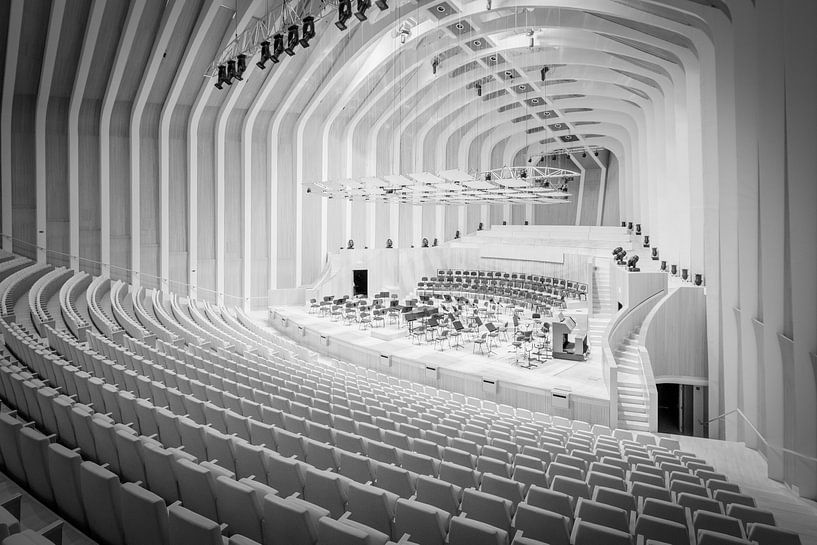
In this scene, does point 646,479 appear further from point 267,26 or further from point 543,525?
point 267,26

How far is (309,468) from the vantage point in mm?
3250

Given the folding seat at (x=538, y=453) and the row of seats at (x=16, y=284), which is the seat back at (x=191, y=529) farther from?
the row of seats at (x=16, y=284)

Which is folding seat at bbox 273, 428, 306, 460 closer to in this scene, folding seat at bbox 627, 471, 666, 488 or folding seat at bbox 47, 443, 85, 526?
folding seat at bbox 47, 443, 85, 526

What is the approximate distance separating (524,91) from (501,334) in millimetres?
13979

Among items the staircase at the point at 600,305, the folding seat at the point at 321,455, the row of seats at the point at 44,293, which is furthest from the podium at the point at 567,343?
the row of seats at the point at 44,293

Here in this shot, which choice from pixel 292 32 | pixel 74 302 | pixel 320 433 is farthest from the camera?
pixel 74 302

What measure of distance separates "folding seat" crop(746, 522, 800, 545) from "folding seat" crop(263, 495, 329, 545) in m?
2.88

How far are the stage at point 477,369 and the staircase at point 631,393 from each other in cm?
38

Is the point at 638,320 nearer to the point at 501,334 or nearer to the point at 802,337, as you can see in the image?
the point at 501,334

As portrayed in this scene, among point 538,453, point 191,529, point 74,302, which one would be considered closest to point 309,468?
point 191,529

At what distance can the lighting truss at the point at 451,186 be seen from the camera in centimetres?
1237

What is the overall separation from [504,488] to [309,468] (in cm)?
141

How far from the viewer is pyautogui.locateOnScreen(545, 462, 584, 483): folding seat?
4.34 meters

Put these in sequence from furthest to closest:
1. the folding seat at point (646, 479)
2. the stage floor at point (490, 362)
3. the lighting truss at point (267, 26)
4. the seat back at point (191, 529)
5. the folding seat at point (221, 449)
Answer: the lighting truss at point (267, 26), the stage floor at point (490, 362), the folding seat at point (646, 479), the folding seat at point (221, 449), the seat back at point (191, 529)
